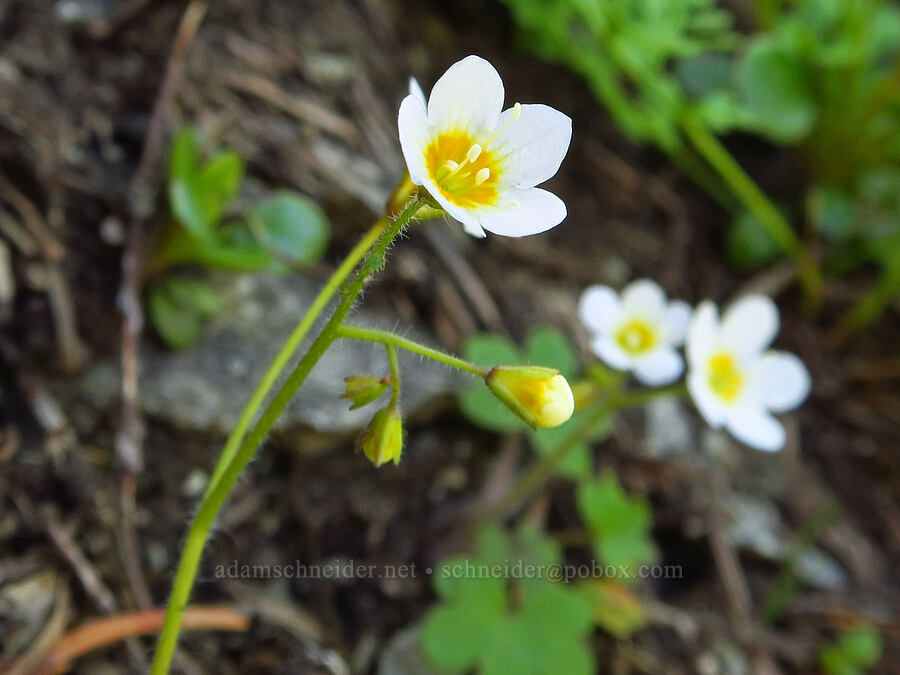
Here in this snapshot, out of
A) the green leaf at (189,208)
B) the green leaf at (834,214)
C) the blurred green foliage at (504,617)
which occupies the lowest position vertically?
the blurred green foliage at (504,617)

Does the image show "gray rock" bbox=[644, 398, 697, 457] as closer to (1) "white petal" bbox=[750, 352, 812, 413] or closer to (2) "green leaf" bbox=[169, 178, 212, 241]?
(1) "white petal" bbox=[750, 352, 812, 413]

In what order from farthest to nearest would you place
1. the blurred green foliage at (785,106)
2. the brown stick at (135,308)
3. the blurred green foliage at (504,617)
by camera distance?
the blurred green foliage at (785,106)
the blurred green foliage at (504,617)
the brown stick at (135,308)

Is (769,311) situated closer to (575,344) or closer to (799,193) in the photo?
(575,344)

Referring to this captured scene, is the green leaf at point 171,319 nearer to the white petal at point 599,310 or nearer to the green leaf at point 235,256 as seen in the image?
the green leaf at point 235,256

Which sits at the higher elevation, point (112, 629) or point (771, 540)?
point (771, 540)

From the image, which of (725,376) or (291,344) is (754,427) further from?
(291,344)

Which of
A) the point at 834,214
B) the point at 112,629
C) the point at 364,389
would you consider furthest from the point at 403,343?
the point at 834,214

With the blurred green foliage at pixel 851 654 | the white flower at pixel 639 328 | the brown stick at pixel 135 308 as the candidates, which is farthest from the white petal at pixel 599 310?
the blurred green foliage at pixel 851 654

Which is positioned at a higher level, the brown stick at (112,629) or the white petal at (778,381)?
the white petal at (778,381)

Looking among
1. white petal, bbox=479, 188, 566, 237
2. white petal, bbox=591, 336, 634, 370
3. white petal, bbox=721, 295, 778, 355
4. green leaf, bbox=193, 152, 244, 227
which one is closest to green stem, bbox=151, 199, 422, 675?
white petal, bbox=479, 188, 566, 237
